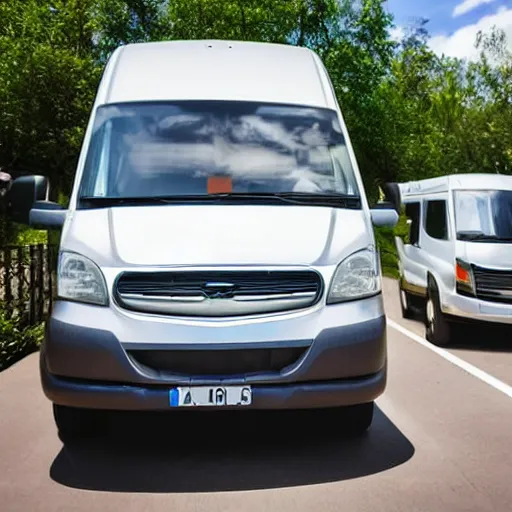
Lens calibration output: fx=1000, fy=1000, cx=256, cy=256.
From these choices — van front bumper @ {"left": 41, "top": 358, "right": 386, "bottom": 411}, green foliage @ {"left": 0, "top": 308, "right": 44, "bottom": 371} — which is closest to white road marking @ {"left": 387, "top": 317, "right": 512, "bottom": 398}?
van front bumper @ {"left": 41, "top": 358, "right": 386, "bottom": 411}

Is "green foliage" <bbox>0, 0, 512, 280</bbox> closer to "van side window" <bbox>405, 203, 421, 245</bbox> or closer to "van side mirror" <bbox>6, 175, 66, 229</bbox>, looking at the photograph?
"van side window" <bbox>405, 203, 421, 245</bbox>

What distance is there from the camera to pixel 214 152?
6.70 m

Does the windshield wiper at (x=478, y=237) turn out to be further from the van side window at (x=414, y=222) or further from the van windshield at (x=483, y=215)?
the van side window at (x=414, y=222)

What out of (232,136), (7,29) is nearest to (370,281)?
(232,136)

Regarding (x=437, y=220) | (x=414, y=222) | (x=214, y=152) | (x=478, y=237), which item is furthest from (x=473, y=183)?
(x=214, y=152)

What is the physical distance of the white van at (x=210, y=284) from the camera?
5473 millimetres

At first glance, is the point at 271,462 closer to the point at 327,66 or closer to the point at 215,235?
the point at 215,235

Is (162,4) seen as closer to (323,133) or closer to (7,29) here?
(7,29)

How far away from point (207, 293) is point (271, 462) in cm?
107

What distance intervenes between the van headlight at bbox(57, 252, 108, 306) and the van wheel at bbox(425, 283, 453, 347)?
21.5 ft

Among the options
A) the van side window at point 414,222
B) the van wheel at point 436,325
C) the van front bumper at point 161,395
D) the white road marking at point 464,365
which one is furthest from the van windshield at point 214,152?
the van side window at point 414,222

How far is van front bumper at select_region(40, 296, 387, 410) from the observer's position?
17.9 feet

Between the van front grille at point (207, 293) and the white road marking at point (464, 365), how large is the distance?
316 cm

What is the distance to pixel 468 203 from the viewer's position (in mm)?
11930
